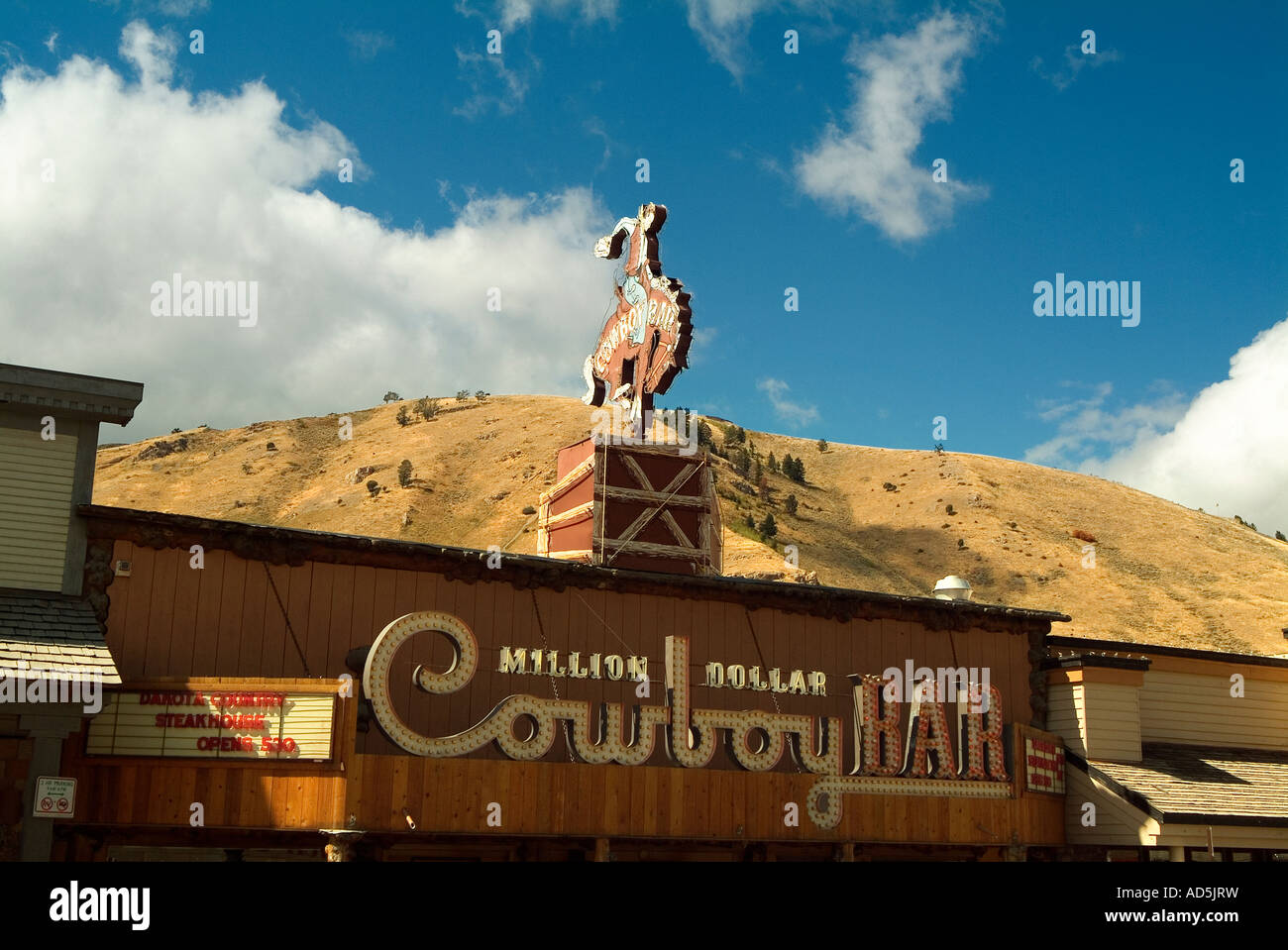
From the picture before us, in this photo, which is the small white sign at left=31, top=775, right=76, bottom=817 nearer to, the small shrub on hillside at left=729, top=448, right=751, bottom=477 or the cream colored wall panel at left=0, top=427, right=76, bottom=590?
the cream colored wall panel at left=0, top=427, right=76, bottom=590

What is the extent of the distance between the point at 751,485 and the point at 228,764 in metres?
80.6

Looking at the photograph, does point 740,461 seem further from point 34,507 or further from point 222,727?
point 222,727

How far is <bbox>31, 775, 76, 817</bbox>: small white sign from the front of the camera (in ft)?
61.0

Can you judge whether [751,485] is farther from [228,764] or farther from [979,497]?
[228,764]

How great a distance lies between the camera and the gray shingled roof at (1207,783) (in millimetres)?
26344

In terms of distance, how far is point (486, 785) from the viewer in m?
20.5

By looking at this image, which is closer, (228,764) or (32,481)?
(228,764)

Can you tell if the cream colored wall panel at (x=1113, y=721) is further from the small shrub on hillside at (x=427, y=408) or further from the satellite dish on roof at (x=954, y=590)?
the small shrub on hillside at (x=427, y=408)

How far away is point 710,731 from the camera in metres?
22.9

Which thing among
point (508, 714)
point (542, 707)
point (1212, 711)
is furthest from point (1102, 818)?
point (508, 714)
